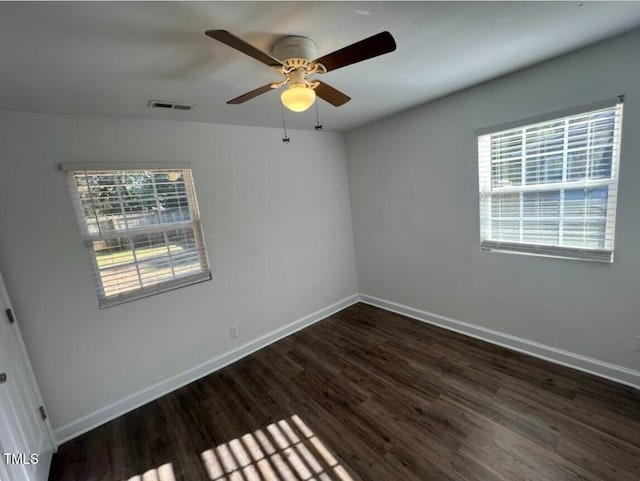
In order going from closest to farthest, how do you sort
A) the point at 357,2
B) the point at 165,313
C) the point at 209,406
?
the point at 357,2
the point at 209,406
the point at 165,313

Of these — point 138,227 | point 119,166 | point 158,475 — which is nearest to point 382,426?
point 158,475

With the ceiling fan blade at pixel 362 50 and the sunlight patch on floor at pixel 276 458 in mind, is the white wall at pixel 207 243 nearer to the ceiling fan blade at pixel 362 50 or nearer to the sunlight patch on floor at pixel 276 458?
the sunlight patch on floor at pixel 276 458

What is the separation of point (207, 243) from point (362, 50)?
6.99 feet

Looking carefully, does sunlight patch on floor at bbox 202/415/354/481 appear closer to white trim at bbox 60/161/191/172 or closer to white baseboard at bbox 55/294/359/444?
white baseboard at bbox 55/294/359/444

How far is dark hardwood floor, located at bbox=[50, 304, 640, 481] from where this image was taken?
1632 mm

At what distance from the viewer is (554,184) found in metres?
2.19

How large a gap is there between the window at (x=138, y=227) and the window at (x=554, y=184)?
9.11 ft

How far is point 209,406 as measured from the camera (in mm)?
2309

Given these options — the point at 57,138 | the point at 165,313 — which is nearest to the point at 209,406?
the point at 165,313

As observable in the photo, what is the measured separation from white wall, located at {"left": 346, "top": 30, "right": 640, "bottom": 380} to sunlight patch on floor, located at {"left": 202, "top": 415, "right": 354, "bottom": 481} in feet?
6.57

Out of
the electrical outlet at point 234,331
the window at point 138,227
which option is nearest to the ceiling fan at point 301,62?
the window at point 138,227

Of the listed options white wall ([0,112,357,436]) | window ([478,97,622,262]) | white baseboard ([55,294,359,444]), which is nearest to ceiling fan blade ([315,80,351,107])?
white wall ([0,112,357,436])

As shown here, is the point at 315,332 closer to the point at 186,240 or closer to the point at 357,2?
the point at 186,240

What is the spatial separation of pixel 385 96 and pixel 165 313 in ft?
9.03
